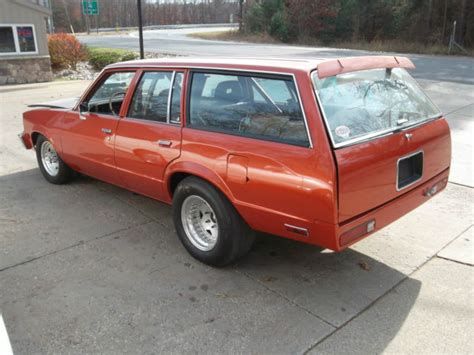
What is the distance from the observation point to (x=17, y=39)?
14508 millimetres

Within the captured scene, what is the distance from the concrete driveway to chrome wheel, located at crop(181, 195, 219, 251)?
19 centimetres

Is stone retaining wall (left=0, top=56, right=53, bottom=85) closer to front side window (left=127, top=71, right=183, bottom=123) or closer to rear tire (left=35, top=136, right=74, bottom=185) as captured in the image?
rear tire (left=35, top=136, right=74, bottom=185)

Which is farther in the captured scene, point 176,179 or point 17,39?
point 17,39

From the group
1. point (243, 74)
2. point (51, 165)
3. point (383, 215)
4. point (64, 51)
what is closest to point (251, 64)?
point (243, 74)

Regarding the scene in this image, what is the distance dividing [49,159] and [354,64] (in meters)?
4.13

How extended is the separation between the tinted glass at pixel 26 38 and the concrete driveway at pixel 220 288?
1142cm

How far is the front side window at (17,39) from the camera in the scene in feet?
46.4

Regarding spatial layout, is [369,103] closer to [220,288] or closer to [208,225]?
[208,225]

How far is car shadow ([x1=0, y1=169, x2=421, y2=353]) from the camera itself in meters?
3.13

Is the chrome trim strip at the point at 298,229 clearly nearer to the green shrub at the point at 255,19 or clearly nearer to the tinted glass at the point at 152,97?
the tinted glass at the point at 152,97

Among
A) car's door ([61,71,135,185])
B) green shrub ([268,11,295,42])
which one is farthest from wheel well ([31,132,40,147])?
green shrub ([268,11,295,42])

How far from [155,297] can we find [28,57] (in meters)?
13.9

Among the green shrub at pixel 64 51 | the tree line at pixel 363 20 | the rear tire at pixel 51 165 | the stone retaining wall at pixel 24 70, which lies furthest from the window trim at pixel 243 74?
the tree line at pixel 363 20

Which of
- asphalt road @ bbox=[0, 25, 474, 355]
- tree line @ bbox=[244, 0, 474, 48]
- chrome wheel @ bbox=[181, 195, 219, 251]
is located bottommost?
asphalt road @ bbox=[0, 25, 474, 355]
